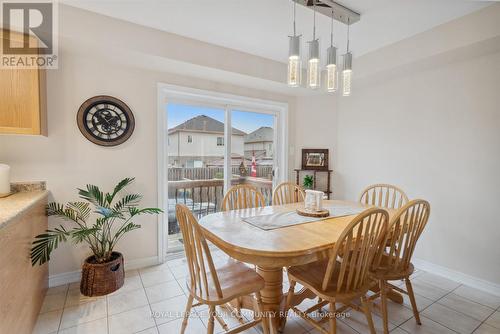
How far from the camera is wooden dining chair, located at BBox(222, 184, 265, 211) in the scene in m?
2.43

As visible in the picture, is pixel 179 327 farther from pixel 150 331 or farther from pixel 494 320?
pixel 494 320

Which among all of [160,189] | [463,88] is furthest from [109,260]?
[463,88]

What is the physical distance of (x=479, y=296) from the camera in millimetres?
2193

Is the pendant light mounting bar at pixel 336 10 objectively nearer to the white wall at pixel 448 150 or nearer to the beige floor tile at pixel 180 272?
the white wall at pixel 448 150

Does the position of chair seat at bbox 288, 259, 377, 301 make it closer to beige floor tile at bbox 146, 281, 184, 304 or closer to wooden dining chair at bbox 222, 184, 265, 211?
wooden dining chair at bbox 222, 184, 265, 211

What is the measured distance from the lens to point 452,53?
224cm

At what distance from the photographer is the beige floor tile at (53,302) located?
6.37 ft

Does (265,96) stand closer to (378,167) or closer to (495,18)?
(378,167)

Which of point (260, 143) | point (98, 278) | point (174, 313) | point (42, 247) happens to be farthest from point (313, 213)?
point (42, 247)

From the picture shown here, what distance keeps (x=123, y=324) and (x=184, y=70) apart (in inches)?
93.4

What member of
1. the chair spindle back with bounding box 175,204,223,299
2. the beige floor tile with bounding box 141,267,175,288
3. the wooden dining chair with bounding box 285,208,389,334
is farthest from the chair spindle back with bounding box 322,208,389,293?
the beige floor tile with bounding box 141,267,175,288

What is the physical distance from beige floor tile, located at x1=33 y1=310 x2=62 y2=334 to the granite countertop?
2.91 ft

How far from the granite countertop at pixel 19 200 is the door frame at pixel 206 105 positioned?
1.02 m

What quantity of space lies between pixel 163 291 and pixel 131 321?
1.35ft
